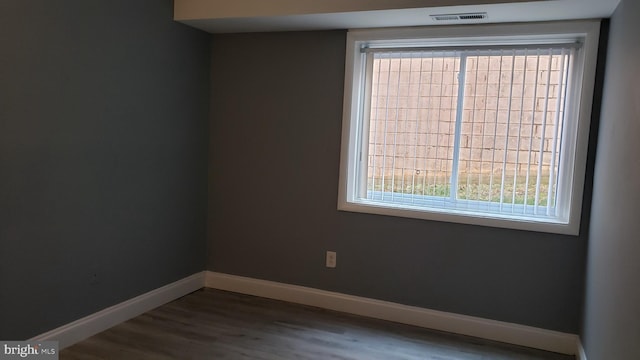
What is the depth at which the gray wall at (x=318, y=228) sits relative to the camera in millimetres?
2949

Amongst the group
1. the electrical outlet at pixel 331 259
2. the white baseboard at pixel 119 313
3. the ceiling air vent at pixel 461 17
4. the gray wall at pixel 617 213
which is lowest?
the white baseboard at pixel 119 313

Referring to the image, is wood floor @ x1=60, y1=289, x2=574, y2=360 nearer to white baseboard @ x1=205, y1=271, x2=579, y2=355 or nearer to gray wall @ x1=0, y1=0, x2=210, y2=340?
white baseboard @ x1=205, y1=271, x2=579, y2=355

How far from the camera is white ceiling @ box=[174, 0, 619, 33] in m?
2.52

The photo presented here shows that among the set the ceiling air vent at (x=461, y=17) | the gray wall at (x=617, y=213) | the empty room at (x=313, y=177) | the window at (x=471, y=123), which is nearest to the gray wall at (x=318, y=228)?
the empty room at (x=313, y=177)

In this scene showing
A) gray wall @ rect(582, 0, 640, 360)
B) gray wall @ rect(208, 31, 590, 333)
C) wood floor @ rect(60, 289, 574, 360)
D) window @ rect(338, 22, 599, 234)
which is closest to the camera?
gray wall @ rect(582, 0, 640, 360)

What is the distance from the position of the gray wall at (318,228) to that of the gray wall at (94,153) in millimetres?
260

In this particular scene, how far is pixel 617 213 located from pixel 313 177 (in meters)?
1.95

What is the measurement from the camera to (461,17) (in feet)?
9.12

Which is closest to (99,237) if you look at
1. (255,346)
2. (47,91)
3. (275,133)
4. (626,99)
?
(47,91)

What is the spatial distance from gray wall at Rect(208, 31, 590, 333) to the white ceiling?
235mm

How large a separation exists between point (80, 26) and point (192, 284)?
6.63 ft

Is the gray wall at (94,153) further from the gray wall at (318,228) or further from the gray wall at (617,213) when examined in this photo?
the gray wall at (617,213)

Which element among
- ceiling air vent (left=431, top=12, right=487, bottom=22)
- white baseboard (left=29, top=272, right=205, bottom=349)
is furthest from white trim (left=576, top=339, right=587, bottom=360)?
white baseboard (left=29, top=272, right=205, bottom=349)

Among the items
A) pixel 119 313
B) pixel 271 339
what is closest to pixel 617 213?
pixel 271 339
